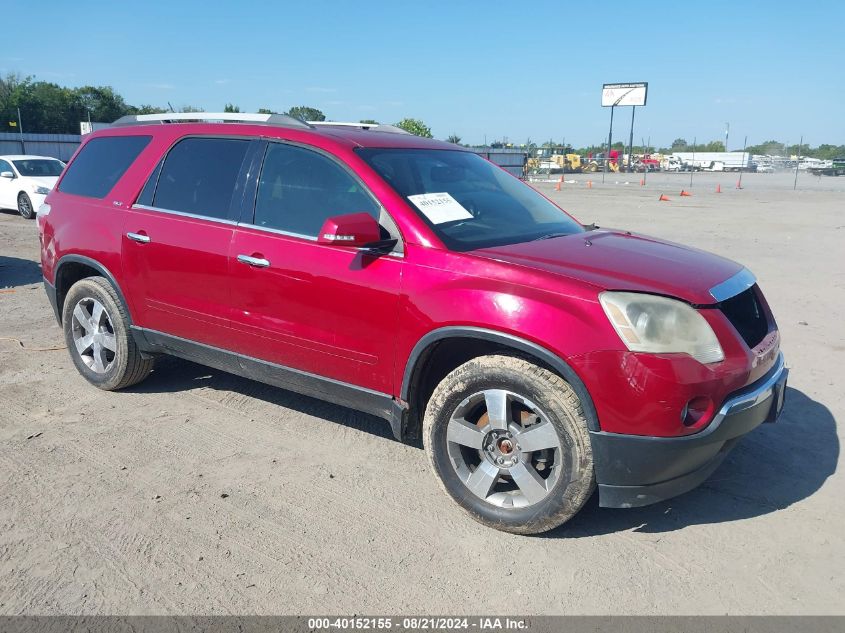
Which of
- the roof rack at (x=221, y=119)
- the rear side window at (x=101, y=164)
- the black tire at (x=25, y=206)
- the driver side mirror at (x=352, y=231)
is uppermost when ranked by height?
the roof rack at (x=221, y=119)

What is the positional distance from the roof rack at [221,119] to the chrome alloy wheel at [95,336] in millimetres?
1326

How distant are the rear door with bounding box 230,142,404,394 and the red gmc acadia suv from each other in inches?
0.4

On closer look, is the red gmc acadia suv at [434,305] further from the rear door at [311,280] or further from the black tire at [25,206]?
the black tire at [25,206]

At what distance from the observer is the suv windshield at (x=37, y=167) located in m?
16.2

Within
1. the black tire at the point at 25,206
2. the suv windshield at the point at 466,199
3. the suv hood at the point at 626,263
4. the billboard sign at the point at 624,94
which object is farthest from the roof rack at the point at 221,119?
the billboard sign at the point at 624,94

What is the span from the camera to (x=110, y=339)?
4918mm

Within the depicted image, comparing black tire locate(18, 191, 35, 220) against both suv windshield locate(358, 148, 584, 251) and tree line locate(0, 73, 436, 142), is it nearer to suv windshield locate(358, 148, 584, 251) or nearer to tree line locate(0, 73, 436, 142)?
suv windshield locate(358, 148, 584, 251)

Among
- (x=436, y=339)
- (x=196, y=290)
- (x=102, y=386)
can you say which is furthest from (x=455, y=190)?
(x=102, y=386)

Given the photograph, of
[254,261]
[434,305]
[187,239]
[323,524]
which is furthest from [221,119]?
[323,524]

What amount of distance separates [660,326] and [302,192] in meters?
2.09

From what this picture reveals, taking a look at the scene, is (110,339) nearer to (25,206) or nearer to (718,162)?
(25,206)

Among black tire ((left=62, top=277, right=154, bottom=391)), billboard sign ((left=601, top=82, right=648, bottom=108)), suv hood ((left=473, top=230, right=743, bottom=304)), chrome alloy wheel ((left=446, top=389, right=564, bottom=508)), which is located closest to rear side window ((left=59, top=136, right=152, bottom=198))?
black tire ((left=62, top=277, right=154, bottom=391))

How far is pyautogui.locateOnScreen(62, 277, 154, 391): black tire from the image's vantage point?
479 centimetres

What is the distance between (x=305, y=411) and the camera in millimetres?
4719
